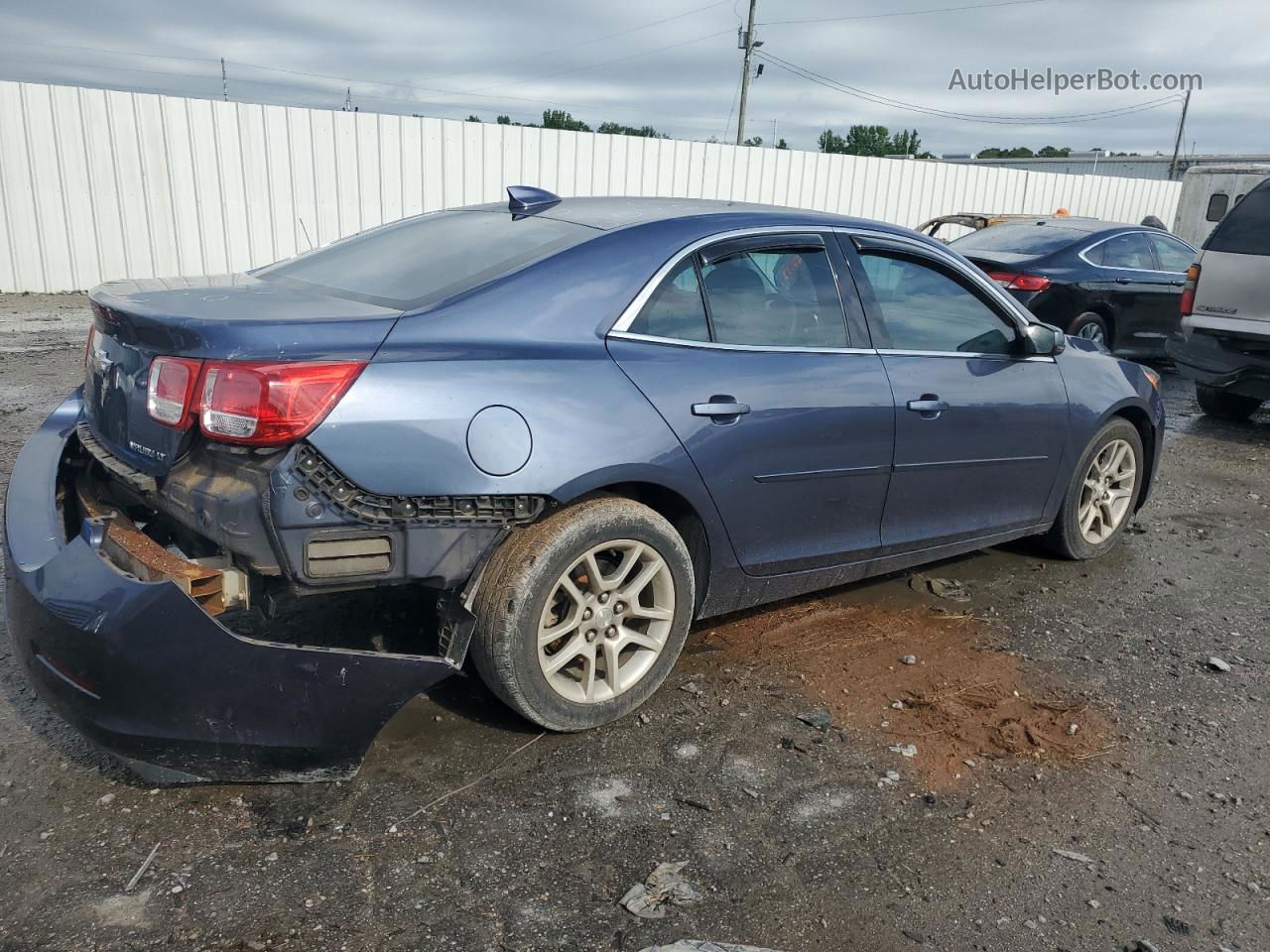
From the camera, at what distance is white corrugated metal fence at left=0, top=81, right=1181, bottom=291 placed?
38.8 ft

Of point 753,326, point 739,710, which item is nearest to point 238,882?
point 739,710

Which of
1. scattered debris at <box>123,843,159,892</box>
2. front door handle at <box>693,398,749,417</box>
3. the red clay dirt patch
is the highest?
front door handle at <box>693,398,749,417</box>

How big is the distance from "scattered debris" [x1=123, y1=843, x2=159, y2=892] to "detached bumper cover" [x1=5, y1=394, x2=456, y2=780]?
0.60 ft

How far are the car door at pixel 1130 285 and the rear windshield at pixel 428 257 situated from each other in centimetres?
777

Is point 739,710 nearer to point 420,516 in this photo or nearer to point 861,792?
point 861,792

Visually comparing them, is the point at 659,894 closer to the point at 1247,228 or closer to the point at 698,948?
the point at 698,948

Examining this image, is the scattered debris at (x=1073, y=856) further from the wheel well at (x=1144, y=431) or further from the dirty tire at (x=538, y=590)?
the wheel well at (x=1144, y=431)

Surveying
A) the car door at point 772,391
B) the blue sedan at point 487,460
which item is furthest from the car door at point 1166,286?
the car door at point 772,391

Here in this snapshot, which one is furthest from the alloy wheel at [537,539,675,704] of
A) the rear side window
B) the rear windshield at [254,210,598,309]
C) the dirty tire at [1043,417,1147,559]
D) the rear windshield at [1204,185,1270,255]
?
the rear side window

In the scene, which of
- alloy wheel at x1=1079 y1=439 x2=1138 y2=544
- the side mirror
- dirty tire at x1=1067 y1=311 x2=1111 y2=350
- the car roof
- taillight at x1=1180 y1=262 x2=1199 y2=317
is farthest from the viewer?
dirty tire at x1=1067 y1=311 x2=1111 y2=350

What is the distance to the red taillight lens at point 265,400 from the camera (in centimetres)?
247

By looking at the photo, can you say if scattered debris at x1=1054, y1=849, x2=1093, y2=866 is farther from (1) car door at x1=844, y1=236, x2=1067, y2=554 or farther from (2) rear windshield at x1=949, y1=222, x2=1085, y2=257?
(2) rear windshield at x1=949, y1=222, x2=1085, y2=257

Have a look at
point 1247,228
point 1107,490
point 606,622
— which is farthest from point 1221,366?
point 606,622

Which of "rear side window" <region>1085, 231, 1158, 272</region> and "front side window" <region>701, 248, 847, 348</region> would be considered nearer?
"front side window" <region>701, 248, 847, 348</region>
